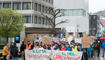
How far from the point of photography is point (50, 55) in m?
14.3

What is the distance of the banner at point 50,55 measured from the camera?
13.6 metres

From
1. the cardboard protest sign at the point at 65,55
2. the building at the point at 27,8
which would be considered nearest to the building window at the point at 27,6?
the building at the point at 27,8

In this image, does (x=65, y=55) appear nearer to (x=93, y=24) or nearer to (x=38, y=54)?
(x=38, y=54)

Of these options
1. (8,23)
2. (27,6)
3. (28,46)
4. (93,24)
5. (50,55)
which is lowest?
(50,55)

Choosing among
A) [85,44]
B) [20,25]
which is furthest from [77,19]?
[85,44]

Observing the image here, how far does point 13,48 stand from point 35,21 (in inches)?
1316

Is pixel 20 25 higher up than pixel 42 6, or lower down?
lower down

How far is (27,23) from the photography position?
47781mm

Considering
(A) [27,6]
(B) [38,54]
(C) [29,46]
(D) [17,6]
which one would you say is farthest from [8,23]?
(B) [38,54]

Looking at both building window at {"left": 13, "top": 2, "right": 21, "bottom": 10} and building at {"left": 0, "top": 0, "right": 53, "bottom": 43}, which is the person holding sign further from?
building window at {"left": 13, "top": 2, "right": 21, "bottom": 10}

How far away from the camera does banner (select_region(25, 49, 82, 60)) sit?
13649 mm

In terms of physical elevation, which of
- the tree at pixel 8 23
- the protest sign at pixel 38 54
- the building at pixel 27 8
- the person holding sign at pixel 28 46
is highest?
the building at pixel 27 8

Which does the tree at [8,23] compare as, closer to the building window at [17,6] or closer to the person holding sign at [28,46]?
the person holding sign at [28,46]

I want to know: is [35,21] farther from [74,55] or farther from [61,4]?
[74,55]
